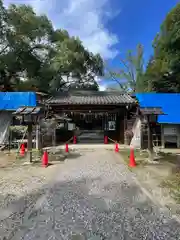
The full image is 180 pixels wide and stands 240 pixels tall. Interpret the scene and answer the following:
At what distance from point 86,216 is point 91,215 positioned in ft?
0.34

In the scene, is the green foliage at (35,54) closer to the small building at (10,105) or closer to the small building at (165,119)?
the small building at (10,105)

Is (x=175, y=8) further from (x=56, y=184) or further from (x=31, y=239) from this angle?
(x=31, y=239)

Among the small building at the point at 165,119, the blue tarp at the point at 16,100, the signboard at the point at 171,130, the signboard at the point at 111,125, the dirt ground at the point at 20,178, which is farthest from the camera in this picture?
the signboard at the point at 111,125

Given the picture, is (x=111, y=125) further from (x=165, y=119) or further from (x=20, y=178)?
(x=20, y=178)

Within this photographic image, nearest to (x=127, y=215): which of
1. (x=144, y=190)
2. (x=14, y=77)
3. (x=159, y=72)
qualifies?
(x=144, y=190)

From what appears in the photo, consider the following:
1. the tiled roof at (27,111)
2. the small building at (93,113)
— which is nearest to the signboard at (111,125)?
the small building at (93,113)

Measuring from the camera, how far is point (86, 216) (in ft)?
11.6

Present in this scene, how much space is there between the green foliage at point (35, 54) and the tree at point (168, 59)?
7803 millimetres

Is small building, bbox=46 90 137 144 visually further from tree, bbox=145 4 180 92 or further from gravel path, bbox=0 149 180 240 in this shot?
gravel path, bbox=0 149 180 240

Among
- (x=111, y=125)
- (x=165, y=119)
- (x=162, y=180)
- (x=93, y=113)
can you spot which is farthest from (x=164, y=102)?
(x=162, y=180)

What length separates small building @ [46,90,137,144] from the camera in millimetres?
12758

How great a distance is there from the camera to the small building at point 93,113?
12.8m

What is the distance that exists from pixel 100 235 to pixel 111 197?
58.6 inches

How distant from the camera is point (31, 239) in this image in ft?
9.41
